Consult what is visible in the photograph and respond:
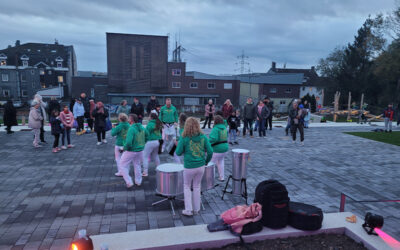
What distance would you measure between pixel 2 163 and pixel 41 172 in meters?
2.16

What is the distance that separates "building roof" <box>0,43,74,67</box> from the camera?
5125 centimetres

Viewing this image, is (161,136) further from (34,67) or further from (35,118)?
(34,67)

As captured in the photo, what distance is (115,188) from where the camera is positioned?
A: 24.0ft

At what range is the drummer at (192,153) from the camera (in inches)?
212

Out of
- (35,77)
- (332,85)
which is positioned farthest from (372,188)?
(35,77)

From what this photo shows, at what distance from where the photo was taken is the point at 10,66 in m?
50.3

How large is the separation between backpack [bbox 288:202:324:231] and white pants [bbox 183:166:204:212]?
191 centimetres

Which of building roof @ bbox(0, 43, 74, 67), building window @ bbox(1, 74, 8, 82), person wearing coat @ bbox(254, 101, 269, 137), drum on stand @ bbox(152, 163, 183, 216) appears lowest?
drum on stand @ bbox(152, 163, 183, 216)

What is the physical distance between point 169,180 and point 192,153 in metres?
0.88

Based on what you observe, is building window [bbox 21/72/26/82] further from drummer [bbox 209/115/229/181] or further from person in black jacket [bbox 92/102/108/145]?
drummer [bbox 209/115/229/181]

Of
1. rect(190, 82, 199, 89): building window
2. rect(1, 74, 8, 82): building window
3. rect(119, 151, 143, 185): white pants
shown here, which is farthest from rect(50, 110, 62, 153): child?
rect(1, 74, 8, 82): building window

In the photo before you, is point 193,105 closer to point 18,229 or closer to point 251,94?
point 251,94

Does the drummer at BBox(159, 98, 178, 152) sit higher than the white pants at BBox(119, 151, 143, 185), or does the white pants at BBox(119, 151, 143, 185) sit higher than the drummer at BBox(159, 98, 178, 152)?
the drummer at BBox(159, 98, 178, 152)

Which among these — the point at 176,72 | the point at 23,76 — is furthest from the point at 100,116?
the point at 23,76
